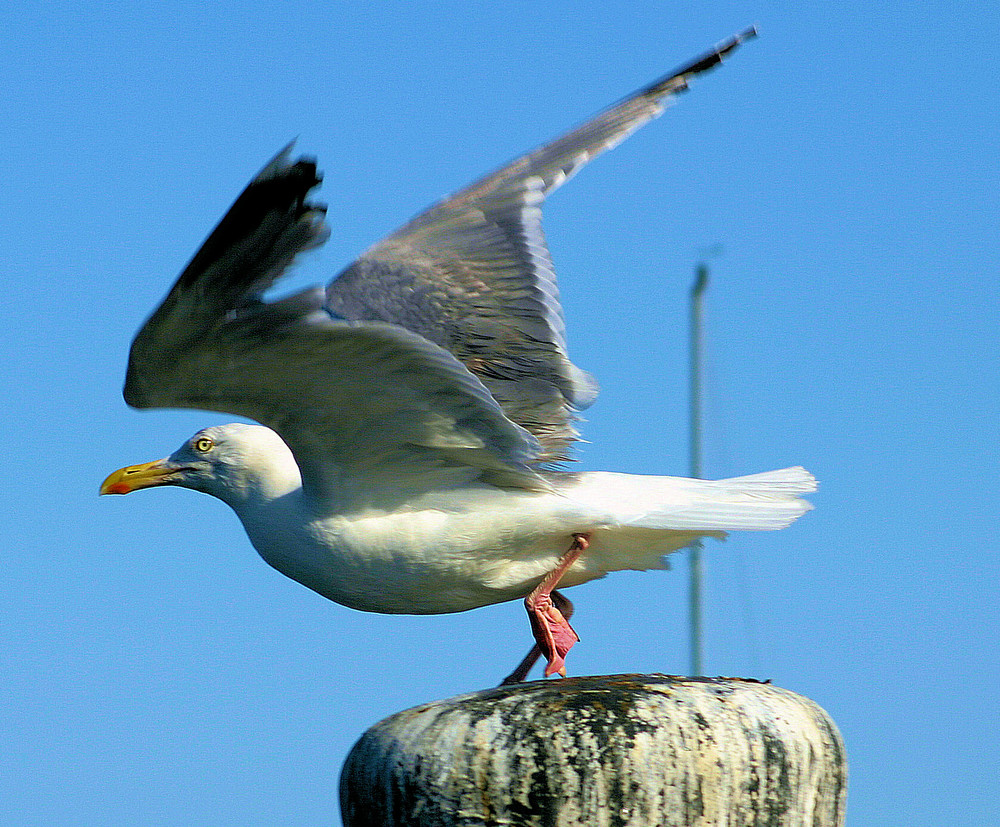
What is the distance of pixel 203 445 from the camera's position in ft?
20.6

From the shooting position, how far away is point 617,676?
4.34 m

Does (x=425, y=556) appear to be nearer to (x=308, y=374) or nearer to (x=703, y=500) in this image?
(x=308, y=374)

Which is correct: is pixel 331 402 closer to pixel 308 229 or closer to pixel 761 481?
pixel 308 229

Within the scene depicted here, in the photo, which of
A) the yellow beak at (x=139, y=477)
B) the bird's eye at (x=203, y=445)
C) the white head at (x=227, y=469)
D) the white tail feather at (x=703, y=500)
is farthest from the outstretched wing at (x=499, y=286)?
the yellow beak at (x=139, y=477)

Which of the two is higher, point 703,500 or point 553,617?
point 703,500

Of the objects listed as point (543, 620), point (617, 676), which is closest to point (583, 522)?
point (543, 620)

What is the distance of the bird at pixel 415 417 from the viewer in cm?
470

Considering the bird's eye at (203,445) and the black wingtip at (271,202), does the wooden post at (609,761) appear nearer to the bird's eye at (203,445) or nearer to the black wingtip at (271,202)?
the black wingtip at (271,202)

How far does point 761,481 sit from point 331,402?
2122 mm

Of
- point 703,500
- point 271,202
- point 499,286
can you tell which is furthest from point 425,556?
point 271,202

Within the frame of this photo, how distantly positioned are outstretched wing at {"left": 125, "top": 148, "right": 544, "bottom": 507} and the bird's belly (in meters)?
0.15

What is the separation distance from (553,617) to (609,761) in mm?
2133

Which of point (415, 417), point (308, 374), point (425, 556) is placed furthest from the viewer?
point (425, 556)

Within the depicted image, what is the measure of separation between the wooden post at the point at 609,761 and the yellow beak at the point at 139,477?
2.55 meters
